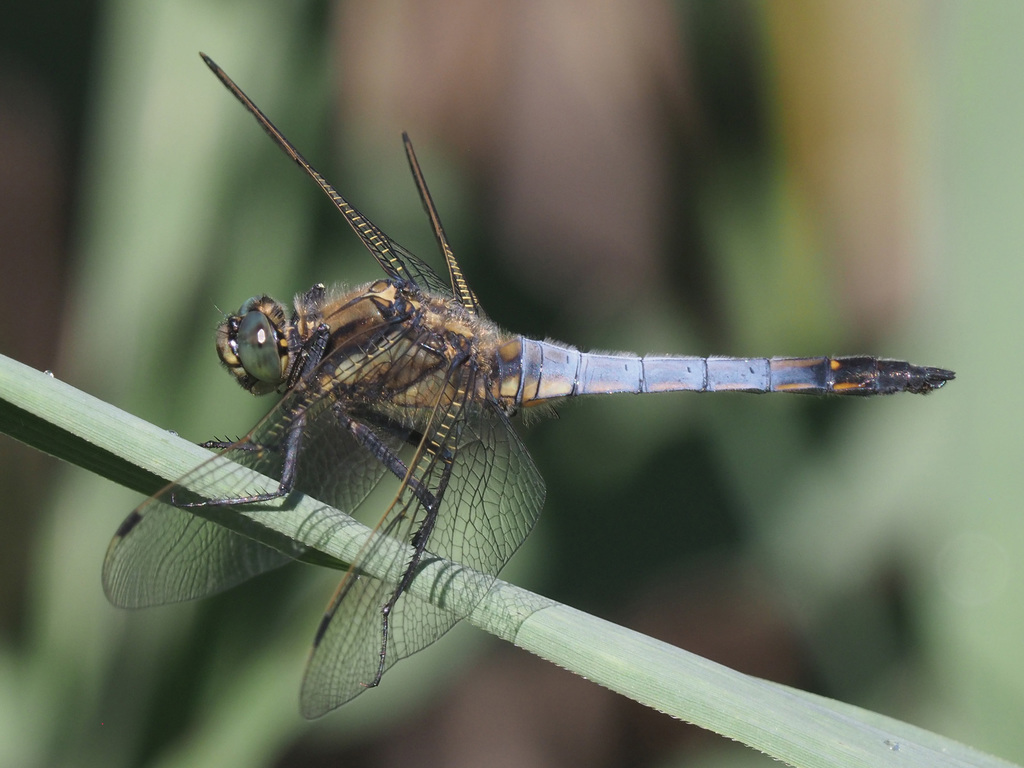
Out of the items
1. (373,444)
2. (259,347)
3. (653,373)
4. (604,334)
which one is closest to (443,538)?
(373,444)

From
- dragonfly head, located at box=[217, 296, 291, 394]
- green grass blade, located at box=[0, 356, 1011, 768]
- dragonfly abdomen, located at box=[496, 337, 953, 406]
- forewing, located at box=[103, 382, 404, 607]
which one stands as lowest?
forewing, located at box=[103, 382, 404, 607]

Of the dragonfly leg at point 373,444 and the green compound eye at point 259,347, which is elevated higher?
the green compound eye at point 259,347

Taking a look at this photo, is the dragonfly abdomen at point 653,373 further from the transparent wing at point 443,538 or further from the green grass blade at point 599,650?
the green grass blade at point 599,650

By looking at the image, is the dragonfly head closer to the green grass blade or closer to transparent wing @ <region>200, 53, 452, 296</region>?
transparent wing @ <region>200, 53, 452, 296</region>

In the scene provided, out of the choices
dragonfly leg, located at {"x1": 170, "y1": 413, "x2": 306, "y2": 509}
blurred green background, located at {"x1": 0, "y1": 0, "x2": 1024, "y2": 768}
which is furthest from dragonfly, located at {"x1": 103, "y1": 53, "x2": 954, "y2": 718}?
blurred green background, located at {"x1": 0, "y1": 0, "x2": 1024, "y2": 768}

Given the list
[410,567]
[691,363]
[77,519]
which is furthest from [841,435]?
[77,519]

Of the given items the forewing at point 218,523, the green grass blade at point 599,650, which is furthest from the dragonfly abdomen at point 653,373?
the green grass blade at point 599,650

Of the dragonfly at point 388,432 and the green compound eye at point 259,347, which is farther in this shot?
the green compound eye at point 259,347

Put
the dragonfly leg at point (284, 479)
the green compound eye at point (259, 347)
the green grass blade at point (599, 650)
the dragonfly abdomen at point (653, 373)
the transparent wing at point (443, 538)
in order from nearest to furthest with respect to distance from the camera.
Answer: the green grass blade at point (599, 650) → the dragonfly leg at point (284, 479) → the transparent wing at point (443, 538) → the green compound eye at point (259, 347) → the dragonfly abdomen at point (653, 373)
